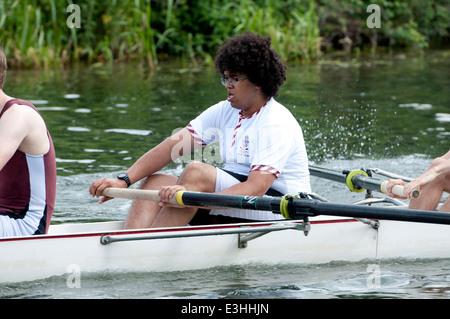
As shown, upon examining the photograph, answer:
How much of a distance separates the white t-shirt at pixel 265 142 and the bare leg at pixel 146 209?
0.46 m

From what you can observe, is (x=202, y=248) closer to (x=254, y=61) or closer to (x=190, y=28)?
(x=254, y=61)

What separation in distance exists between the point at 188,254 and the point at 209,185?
51 cm

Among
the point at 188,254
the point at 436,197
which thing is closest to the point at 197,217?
the point at 188,254

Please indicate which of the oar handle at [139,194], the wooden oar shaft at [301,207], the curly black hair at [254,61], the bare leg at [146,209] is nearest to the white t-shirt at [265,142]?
the curly black hair at [254,61]

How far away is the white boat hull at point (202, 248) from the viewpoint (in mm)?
5098

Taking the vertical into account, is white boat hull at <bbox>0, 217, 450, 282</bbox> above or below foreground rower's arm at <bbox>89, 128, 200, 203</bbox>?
below

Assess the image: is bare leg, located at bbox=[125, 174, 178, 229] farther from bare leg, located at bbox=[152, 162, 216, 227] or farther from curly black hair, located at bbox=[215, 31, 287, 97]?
curly black hair, located at bbox=[215, 31, 287, 97]

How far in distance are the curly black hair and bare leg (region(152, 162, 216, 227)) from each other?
0.67 m

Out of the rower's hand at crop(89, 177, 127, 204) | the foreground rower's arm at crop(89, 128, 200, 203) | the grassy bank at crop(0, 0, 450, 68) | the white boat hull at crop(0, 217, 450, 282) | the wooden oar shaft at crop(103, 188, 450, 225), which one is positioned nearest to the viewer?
the wooden oar shaft at crop(103, 188, 450, 225)

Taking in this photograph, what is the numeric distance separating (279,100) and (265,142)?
7873mm

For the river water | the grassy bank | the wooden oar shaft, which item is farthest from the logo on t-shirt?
the grassy bank

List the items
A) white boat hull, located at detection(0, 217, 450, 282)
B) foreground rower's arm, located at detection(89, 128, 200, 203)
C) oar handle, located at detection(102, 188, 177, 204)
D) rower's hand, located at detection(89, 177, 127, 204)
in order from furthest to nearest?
foreground rower's arm, located at detection(89, 128, 200, 203), rower's hand, located at detection(89, 177, 127, 204), oar handle, located at detection(102, 188, 177, 204), white boat hull, located at detection(0, 217, 450, 282)

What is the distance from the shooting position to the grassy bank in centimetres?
1584

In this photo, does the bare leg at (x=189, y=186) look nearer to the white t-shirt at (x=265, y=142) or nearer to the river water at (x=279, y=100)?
the white t-shirt at (x=265, y=142)
